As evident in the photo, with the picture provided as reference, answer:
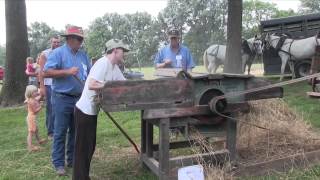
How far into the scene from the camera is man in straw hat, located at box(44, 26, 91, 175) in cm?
574

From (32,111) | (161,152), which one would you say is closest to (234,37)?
(32,111)

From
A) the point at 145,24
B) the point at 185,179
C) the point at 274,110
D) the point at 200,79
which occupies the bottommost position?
the point at 185,179

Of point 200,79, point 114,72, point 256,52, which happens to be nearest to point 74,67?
point 114,72

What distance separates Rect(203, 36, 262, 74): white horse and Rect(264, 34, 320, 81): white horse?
1.61m

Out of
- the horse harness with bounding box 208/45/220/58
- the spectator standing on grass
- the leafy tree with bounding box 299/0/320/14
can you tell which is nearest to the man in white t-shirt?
the spectator standing on grass

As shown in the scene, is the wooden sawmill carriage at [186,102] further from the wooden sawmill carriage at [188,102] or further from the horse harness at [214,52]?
the horse harness at [214,52]

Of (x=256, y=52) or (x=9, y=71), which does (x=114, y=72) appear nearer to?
(x=9, y=71)

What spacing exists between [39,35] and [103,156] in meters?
60.9

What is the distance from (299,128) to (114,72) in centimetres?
288

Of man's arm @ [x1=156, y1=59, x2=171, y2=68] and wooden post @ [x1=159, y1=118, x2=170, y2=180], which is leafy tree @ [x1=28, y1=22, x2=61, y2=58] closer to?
man's arm @ [x1=156, y1=59, x2=171, y2=68]

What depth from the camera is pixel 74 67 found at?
228 inches

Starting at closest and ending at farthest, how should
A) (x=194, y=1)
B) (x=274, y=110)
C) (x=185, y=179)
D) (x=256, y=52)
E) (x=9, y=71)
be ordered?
1. (x=185, y=179)
2. (x=274, y=110)
3. (x=9, y=71)
4. (x=256, y=52)
5. (x=194, y=1)

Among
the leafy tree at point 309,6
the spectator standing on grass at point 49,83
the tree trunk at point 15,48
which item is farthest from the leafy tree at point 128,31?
the spectator standing on grass at point 49,83

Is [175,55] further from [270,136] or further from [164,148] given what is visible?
[164,148]
